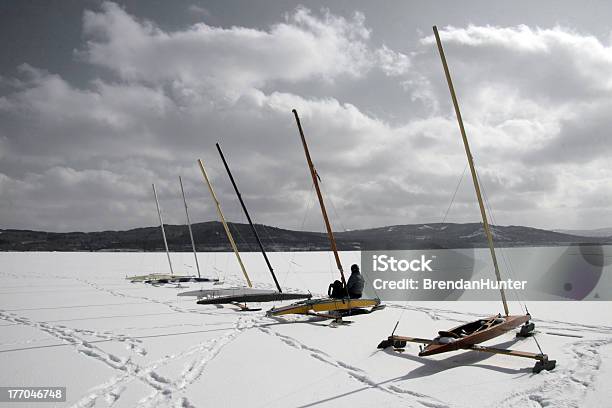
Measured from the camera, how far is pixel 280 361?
8.12m

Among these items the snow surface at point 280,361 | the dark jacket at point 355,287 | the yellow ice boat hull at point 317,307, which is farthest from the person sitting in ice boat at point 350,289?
the snow surface at point 280,361

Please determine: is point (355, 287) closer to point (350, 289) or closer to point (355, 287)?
point (355, 287)

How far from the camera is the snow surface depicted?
6.15m

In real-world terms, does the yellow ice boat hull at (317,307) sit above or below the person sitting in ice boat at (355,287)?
below

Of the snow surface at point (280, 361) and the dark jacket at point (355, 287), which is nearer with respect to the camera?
the snow surface at point (280, 361)

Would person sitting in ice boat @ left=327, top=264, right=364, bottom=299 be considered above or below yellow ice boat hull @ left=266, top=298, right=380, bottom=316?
above

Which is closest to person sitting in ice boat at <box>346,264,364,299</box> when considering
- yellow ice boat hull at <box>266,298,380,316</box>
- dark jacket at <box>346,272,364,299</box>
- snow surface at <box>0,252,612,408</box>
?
dark jacket at <box>346,272,364,299</box>

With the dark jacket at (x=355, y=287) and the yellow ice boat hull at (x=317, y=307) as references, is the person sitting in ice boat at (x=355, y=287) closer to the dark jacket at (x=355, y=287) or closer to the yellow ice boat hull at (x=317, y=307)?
the dark jacket at (x=355, y=287)

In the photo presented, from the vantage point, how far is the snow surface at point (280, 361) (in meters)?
6.15

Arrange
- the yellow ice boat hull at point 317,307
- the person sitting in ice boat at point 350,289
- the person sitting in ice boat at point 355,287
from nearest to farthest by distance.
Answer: the yellow ice boat hull at point 317,307, the person sitting in ice boat at point 350,289, the person sitting in ice boat at point 355,287

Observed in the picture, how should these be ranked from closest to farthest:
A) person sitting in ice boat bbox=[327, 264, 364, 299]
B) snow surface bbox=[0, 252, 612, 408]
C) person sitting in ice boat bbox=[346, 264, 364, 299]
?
snow surface bbox=[0, 252, 612, 408], person sitting in ice boat bbox=[327, 264, 364, 299], person sitting in ice boat bbox=[346, 264, 364, 299]

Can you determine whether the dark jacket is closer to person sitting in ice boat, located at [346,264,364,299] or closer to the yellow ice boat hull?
person sitting in ice boat, located at [346,264,364,299]

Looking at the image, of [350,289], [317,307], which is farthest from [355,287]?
[317,307]

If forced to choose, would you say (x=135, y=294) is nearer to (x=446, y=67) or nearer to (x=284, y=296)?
(x=284, y=296)
